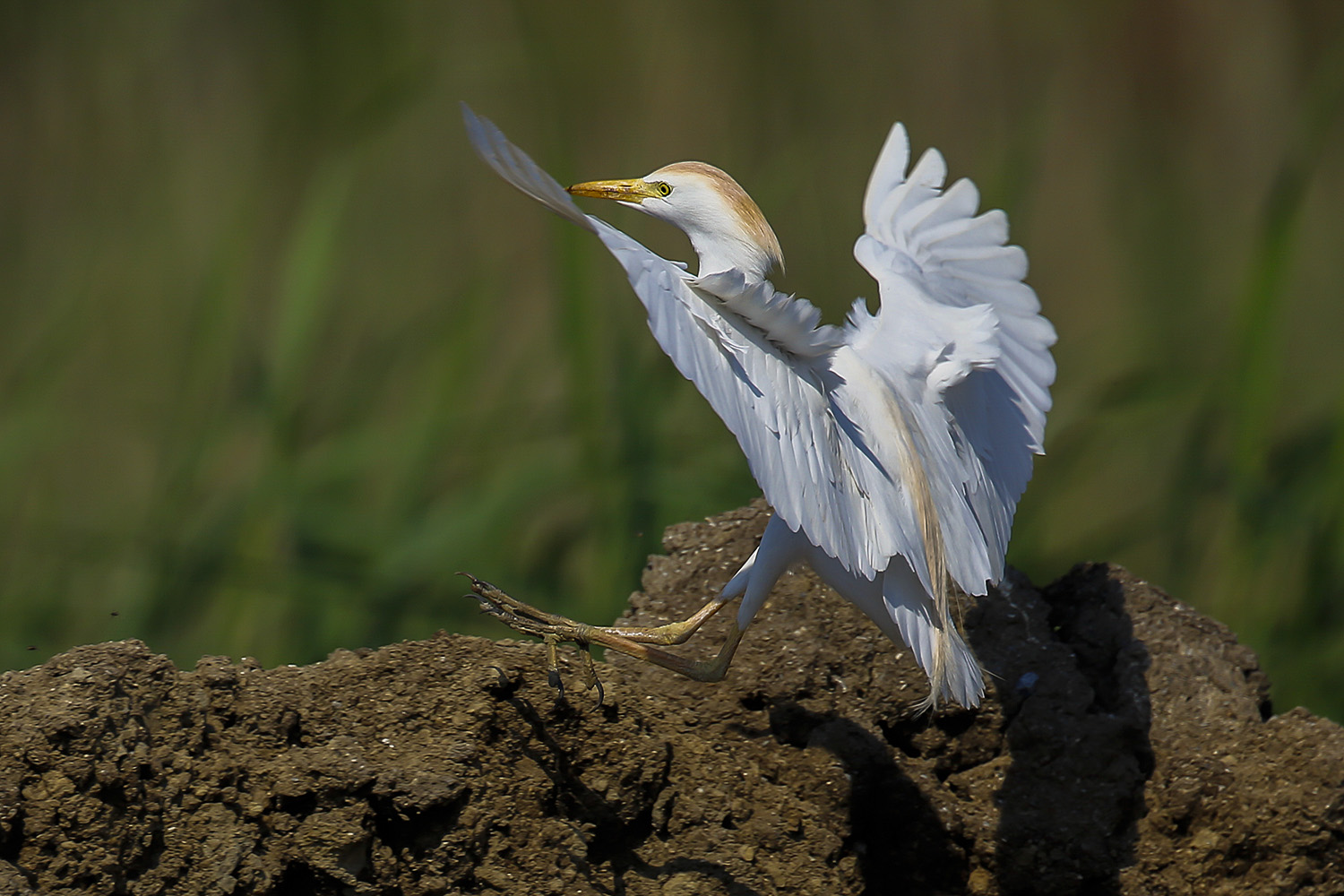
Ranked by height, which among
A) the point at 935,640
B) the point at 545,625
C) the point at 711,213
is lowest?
the point at 545,625

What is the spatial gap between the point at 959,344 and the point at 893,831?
1.10m

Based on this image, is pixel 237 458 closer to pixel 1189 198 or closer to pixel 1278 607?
pixel 1278 607

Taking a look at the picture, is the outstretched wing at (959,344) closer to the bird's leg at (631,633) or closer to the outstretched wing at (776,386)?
the outstretched wing at (776,386)

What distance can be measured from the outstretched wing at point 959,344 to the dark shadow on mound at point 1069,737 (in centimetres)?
27

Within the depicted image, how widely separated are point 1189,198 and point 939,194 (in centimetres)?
488

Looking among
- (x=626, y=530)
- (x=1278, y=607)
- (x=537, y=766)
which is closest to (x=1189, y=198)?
(x=1278, y=607)

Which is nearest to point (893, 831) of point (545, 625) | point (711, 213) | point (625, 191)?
point (545, 625)

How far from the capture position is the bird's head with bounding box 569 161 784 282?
3.18 meters

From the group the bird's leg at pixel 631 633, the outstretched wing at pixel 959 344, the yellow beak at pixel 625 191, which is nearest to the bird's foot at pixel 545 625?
the bird's leg at pixel 631 633

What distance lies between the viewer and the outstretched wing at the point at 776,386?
243 cm

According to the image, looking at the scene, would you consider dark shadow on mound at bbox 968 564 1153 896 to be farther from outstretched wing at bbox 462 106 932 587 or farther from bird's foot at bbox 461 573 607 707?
bird's foot at bbox 461 573 607 707

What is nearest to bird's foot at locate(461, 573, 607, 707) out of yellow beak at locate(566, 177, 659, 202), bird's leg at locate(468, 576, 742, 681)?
bird's leg at locate(468, 576, 742, 681)

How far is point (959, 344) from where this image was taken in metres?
3.17

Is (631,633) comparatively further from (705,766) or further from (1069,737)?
(1069,737)
